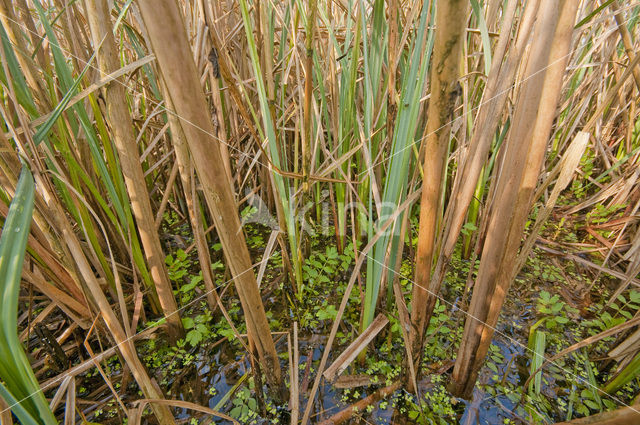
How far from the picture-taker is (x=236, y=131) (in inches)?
55.4

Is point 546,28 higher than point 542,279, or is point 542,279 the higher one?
point 546,28

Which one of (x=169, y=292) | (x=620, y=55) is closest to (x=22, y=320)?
(x=169, y=292)

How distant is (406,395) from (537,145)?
2.67 ft

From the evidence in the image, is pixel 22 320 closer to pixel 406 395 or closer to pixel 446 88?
pixel 406 395

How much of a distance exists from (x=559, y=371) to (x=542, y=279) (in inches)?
19.8

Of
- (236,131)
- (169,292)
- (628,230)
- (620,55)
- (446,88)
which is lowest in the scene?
(628,230)

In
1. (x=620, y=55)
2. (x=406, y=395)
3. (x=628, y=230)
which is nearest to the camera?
(x=406, y=395)

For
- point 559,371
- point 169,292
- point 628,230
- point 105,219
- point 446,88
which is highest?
point 446,88

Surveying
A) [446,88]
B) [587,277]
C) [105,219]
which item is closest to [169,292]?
[105,219]

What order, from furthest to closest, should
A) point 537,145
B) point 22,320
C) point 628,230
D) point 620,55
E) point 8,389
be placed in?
point 620,55, point 628,230, point 22,320, point 537,145, point 8,389

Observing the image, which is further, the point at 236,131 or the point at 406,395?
the point at 236,131

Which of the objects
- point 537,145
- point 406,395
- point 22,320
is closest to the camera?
point 537,145

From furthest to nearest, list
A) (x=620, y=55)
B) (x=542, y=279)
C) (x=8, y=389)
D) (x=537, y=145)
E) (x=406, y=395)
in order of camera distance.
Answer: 1. (x=620, y=55)
2. (x=542, y=279)
3. (x=406, y=395)
4. (x=537, y=145)
5. (x=8, y=389)

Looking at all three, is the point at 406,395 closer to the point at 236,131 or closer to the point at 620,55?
the point at 236,131
